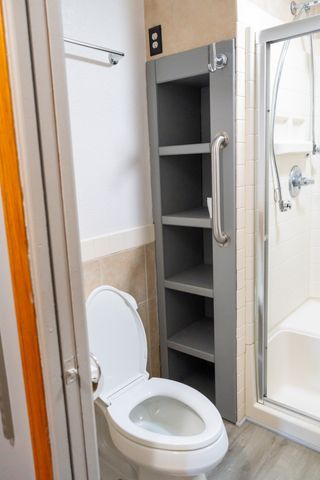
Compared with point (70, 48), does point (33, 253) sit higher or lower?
lower

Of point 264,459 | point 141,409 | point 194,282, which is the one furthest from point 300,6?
point 264,459

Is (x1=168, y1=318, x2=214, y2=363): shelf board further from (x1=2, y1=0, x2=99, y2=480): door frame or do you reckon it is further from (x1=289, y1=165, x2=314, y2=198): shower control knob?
(x1=2, y1=0, x2=99, y2=480): door frame

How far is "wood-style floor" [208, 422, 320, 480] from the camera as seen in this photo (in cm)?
158

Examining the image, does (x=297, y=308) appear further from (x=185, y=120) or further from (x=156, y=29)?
(x=156, y=29)

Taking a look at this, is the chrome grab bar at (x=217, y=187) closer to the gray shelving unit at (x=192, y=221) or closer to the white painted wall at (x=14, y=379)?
the gray shelving unit at (x=192, y=221)

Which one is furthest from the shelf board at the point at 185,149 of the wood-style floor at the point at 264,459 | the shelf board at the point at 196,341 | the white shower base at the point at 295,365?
the wood-style floor at the point at 264,459

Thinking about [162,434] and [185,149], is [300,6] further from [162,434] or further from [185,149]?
[162,434]

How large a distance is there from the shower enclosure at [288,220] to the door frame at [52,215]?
1266 millimetres

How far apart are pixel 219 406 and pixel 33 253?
64.5 inches

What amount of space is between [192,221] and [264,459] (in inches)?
44.2

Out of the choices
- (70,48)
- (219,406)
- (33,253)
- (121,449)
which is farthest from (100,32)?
(219,406)

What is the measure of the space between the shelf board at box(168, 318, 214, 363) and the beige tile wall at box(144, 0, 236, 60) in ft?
4.72

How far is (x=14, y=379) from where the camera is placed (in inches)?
28.9

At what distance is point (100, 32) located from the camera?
5.13 feet
